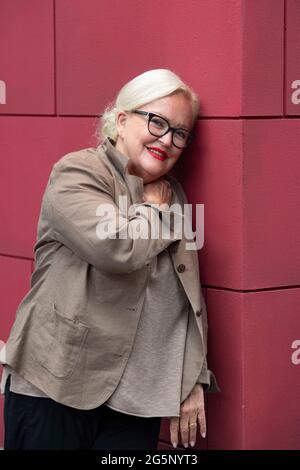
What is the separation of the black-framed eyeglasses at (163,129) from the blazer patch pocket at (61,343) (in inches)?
30.0

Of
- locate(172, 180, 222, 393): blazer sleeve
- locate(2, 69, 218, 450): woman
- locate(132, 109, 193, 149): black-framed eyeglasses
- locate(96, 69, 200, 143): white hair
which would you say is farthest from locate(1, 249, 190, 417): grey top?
locate(96, 69, 200, 143): white hair

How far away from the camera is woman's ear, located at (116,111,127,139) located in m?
3.86

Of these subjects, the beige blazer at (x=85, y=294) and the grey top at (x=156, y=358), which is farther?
the grey top at (x=156, y=358)

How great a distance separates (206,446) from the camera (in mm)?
4246

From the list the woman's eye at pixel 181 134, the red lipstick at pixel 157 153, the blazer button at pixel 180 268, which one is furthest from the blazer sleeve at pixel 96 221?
the woman's eye at pixel 181 134

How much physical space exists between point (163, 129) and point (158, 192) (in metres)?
0.26

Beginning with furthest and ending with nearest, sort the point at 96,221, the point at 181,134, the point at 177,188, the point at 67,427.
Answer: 1. the point at 177,188
2. the point at 181,134
3. the point at 67,427
4. the point at 96,221

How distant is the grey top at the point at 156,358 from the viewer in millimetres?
3701

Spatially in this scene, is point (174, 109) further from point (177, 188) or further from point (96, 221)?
point (96, 221)

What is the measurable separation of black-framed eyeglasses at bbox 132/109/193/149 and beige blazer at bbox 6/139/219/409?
0.58ft

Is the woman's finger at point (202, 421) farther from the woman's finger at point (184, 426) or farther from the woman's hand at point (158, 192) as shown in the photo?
the woman's hand at point (158, 192)

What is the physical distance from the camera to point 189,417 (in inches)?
151

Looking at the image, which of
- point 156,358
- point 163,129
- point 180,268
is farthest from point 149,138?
point 156,358
